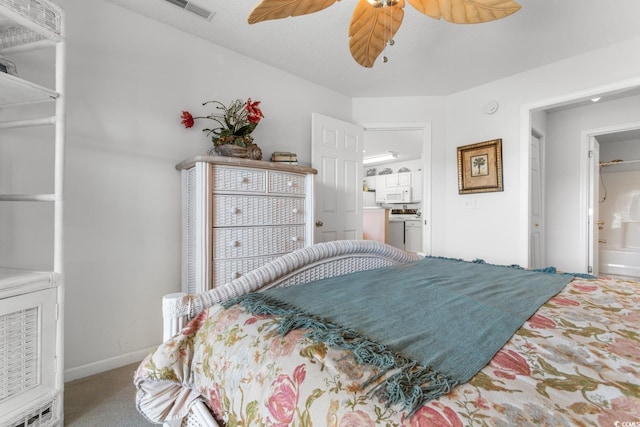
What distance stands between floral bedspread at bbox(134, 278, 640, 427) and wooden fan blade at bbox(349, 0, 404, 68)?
5.06ft

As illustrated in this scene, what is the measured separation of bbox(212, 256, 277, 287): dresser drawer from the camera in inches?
76.0

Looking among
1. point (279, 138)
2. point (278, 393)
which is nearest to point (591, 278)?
point (278, 393)

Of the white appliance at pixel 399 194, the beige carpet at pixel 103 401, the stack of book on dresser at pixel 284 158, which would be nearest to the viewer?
the beige carpet at pixel 103 401

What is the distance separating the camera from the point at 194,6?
6.73 feet

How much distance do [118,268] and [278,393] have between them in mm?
1949

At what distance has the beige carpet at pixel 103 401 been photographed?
1.45 meters

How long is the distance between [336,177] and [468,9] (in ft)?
6.76

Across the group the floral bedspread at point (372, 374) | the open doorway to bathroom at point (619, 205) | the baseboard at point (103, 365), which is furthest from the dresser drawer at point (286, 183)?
the open doorway to bathroom at point (619, 205)

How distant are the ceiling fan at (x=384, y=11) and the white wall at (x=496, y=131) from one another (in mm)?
2064

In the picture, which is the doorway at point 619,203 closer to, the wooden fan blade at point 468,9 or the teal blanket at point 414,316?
the wooden fan blade at point 468,9

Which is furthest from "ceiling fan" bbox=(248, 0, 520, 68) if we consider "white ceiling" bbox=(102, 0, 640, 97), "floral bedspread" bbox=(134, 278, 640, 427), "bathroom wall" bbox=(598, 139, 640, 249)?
"bathroom wall" bbox=(598, 139, 640, 249)

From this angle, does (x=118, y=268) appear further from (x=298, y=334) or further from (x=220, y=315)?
(x=298, y=334)

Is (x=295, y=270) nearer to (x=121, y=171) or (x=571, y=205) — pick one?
(x=121, y=171)

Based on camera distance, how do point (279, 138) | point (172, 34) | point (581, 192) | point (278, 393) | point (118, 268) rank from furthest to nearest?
point (581, 192) → point (279, 138) → point (172, 34) → point (118, 268) → point (278, 393)
